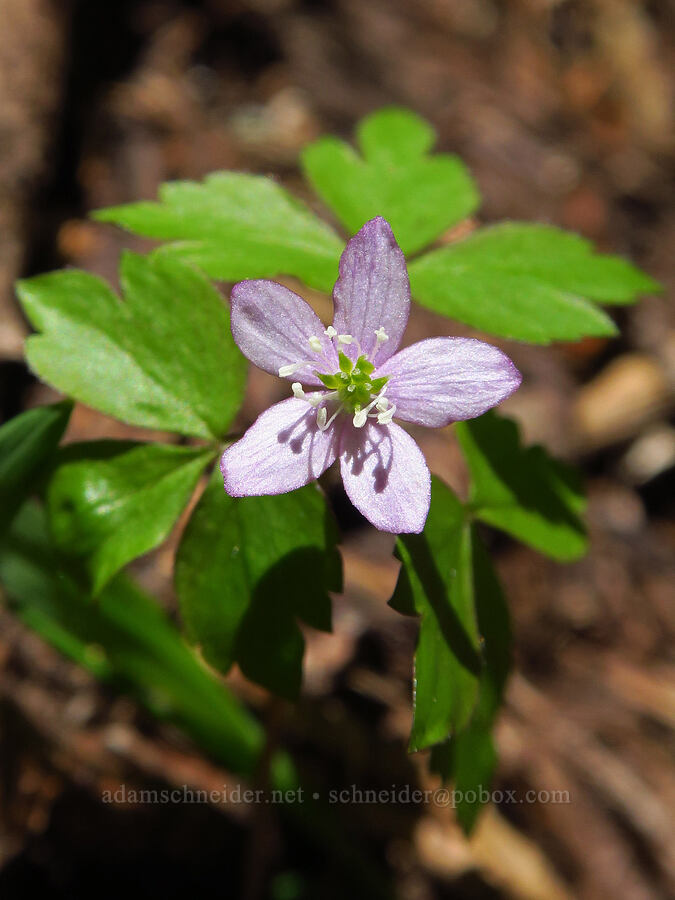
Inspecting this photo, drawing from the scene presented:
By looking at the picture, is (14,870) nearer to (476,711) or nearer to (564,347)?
(476,711)

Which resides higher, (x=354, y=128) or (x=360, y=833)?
(x=354, y=128)

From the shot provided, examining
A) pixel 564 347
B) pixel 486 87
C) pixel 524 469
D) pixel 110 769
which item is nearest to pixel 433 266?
pixel 524 469

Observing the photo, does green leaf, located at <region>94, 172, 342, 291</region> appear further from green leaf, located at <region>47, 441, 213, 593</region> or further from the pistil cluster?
green leaf, located at <region>47, 441, 213, 593</region>

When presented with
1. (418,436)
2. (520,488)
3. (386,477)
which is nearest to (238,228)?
(386,477)

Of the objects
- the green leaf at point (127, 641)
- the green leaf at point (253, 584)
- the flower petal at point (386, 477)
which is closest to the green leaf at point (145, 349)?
the green leaf at point (253, 584)

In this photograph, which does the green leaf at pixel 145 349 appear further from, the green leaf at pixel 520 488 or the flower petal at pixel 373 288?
the green leaf at pixel 520 488

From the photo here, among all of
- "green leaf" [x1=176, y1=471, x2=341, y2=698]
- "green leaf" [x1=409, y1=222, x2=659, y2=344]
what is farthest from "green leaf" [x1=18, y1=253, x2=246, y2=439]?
"green leaf" [x1=409, y1=222, x2=659, y2=344]
